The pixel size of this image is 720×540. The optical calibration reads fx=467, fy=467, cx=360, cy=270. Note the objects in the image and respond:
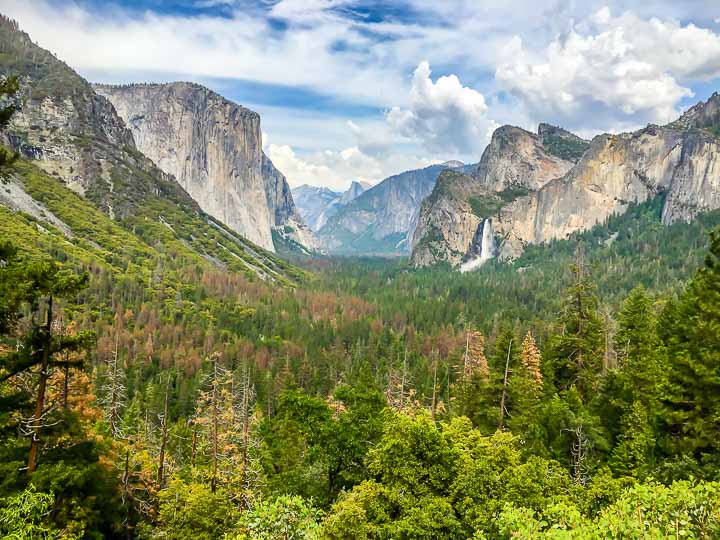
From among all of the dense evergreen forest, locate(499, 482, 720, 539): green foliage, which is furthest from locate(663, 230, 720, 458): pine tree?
locate(499, 482, 720, 539): green foliage

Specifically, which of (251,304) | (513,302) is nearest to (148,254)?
(251,304)

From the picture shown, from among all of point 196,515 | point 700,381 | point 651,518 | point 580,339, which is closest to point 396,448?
point 651,518

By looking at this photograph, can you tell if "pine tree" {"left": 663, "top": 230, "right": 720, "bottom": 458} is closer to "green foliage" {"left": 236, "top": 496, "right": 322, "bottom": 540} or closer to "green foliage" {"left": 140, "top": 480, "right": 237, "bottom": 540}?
"green foliage" {"left": 236, "top": 496, "right": 322, "bottom": 540}

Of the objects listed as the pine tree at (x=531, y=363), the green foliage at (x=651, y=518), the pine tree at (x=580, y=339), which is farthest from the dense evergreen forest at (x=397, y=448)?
the pine tree at (x=531, y=363)

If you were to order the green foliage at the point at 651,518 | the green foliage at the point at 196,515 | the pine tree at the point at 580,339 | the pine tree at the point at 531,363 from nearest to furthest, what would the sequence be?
the green foliage at the point at 651,518
the green foliage at the point at 196,515
the pine tree at the point at 580,339
the pine tree at the point at 531,363

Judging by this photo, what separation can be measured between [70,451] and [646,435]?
1041 inches

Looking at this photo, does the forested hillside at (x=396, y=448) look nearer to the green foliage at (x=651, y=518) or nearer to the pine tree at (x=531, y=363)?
the green foliage at (x=651, y=518)

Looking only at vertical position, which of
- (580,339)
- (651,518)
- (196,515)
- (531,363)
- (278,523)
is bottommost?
(196,515)

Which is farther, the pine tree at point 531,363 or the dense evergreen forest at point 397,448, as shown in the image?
the pine tree at point 531,363

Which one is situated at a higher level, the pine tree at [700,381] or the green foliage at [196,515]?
the pine tree at [700,381]

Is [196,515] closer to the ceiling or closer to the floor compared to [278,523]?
closer to the floor

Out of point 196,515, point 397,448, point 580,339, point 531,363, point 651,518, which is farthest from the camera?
point 531,363

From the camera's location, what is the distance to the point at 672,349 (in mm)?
29359

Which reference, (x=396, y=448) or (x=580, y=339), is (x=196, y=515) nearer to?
(x=396, y=448)
